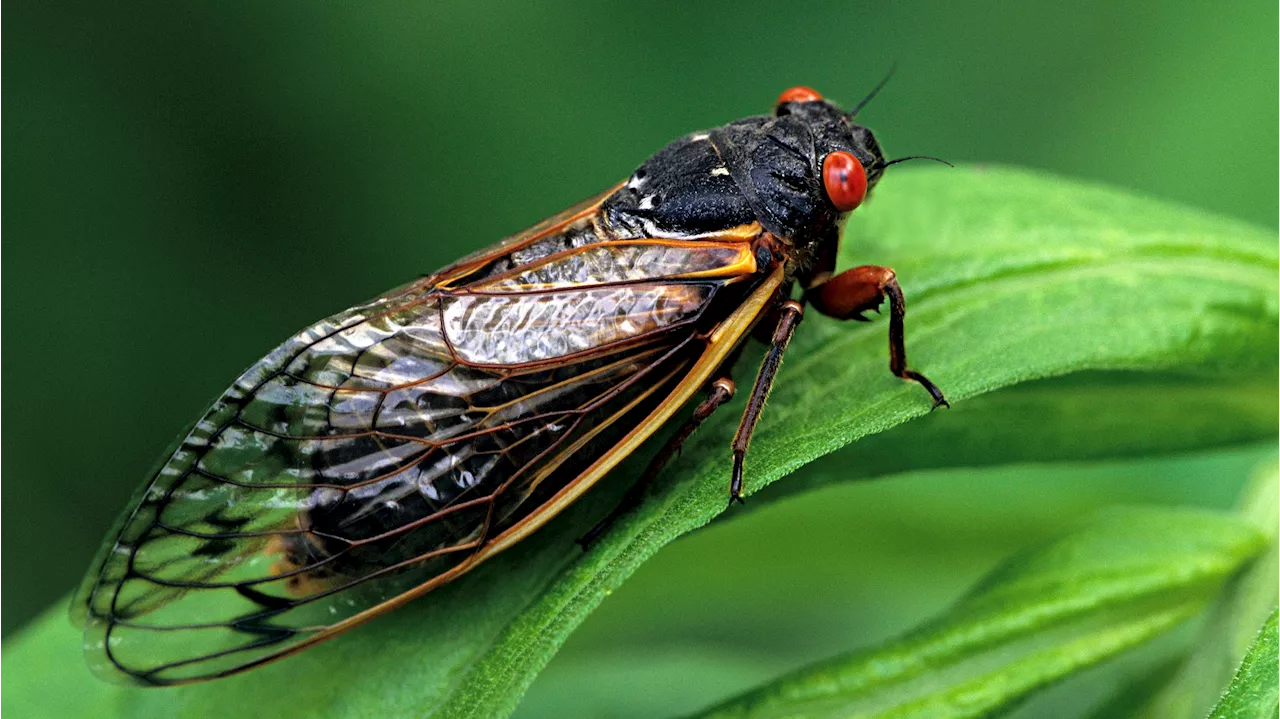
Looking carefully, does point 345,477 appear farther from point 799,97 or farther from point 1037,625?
point 799,97

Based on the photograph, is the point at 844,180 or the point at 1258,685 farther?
the point at 844,180

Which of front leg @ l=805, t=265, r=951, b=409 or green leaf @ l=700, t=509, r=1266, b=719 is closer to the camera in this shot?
green leaf @ l=700, t=509, r=1266, b=719

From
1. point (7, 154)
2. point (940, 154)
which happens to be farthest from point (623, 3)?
point (7, 154)

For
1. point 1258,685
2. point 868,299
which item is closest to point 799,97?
point 868,299

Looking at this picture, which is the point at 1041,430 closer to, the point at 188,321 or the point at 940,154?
the point at 940,154

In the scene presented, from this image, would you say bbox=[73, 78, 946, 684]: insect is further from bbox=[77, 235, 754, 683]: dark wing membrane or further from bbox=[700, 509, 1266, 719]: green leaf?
bbox=[700, 509, 1266, 719]: green leaf

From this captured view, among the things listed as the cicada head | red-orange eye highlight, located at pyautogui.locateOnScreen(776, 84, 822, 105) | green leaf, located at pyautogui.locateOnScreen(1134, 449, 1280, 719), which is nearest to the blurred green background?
red-orange eye highlight, located at pyautogui.locateOnScreen(776, 84, 822, 105)

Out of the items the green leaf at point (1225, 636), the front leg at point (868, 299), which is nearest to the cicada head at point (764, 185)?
the front leg at point (868, 299)
